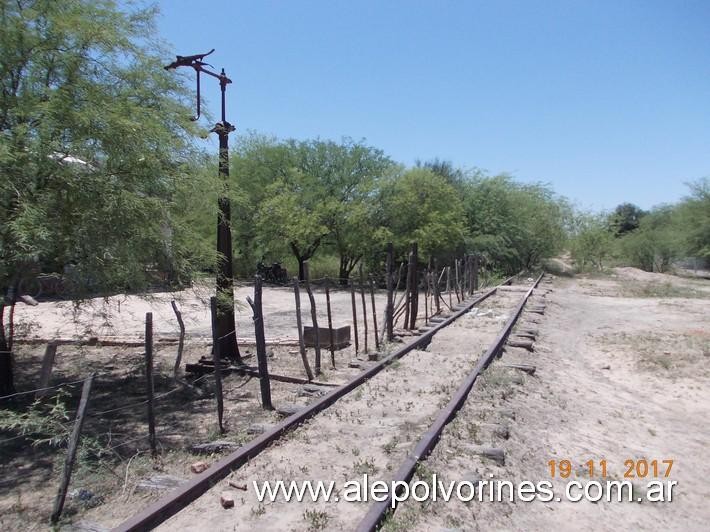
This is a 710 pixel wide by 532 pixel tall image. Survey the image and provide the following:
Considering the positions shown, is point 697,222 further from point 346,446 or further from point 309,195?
point 346,446

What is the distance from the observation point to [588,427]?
6895 millimetres

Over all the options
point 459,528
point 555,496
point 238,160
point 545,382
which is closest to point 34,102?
point 459,528

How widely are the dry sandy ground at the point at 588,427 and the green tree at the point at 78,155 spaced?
4.73 m

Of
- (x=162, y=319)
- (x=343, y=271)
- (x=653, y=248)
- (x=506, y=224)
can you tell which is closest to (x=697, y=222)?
(x=653, y=248)

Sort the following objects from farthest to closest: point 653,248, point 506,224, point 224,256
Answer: point 653,248 < point 506,224 < point 224,256

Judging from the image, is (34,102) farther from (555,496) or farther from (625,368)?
(625,368)

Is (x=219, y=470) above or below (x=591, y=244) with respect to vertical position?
below

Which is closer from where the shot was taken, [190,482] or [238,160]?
[190,482]

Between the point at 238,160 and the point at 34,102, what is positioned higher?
the point at 238,160

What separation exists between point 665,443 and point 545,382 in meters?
2.58

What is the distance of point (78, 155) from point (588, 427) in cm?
708

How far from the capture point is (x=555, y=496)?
4.85 meters

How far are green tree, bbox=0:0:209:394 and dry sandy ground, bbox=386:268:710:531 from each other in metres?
4.73

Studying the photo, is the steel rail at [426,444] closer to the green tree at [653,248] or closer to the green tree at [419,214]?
the green tree at [419,214]
